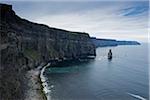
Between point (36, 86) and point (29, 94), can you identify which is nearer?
point (29, 94)

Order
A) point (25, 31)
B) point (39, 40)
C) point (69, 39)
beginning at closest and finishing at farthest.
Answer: point (25, 31)
point (39, 40)
point (69, 39)

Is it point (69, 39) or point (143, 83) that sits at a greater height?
point (69, 39)

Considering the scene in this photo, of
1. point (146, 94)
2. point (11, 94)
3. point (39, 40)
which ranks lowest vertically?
point (146, 94)

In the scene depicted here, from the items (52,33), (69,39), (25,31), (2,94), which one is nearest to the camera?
(2,94)

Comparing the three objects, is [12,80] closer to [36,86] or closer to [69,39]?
[36,86]

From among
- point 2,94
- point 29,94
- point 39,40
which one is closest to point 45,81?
point 29,94

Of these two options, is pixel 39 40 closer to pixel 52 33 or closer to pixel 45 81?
pixel 52 33
